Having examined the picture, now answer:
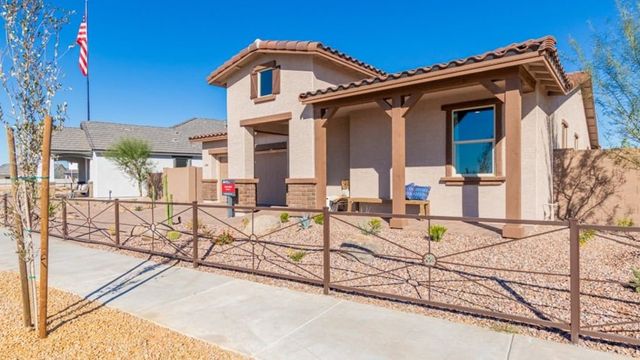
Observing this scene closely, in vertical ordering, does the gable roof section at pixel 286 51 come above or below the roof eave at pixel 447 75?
above

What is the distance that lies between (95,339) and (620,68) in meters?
9.33

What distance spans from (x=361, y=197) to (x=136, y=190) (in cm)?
1951

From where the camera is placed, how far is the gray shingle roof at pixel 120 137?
23891 millimetres

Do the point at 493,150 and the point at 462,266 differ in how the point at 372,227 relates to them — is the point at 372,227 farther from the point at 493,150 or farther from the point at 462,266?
the point at 493,150

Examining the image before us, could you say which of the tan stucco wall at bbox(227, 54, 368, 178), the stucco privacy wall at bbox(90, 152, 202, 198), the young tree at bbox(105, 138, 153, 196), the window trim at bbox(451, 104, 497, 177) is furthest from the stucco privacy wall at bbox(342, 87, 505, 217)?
the stucco privacy wall at bbox(90, 152, 202, 198)

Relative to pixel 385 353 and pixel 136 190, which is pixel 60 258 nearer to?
pixel 385 353

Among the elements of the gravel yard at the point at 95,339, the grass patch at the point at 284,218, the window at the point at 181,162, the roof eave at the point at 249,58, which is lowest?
the gravel yard at the point at 95,339

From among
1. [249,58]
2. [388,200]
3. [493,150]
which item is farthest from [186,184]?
[493,150]

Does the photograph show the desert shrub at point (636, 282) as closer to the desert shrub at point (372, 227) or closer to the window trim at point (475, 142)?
the desert shrub at point (372, 227)

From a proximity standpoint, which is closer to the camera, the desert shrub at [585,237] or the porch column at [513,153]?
the desert shrub at [585,237]

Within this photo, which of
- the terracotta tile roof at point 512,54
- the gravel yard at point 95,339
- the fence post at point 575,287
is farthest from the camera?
the terracotta tile roof at point 512,54

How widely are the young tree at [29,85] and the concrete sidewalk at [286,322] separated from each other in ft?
4.68

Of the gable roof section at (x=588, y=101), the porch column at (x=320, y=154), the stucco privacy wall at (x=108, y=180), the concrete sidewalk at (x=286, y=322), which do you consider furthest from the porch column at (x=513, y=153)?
the stucco privacy wall at (x=108, y=180)

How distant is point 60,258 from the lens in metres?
7.04
